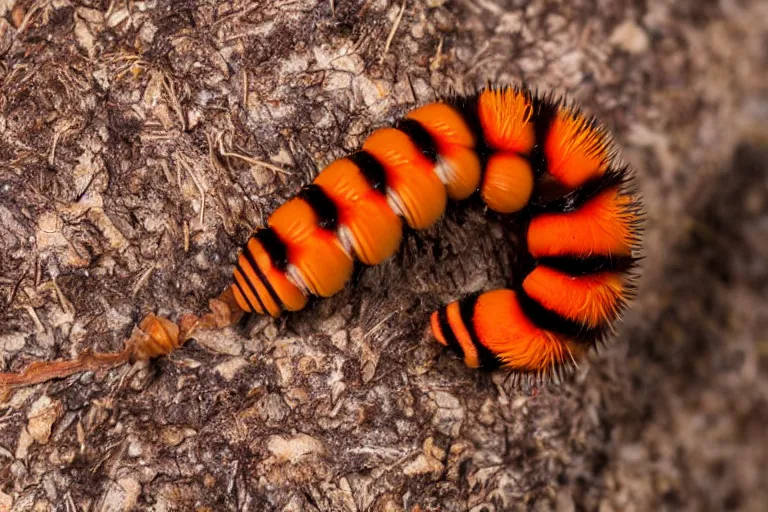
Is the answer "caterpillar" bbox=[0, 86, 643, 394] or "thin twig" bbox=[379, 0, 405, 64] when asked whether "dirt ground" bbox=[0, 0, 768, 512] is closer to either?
"thin twig" bbox=[379, 0, 405, 64]

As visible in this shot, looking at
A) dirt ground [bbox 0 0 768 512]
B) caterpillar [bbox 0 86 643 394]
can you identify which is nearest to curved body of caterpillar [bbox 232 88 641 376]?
caterpillar [bbox 0 86 643 394]

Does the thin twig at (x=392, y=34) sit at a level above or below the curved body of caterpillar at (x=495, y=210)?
above

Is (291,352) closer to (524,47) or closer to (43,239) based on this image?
(43,239)

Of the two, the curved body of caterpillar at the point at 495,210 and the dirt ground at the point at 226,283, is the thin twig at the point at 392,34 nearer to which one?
the dirt ground at the point at 226,283

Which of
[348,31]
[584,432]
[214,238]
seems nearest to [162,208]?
[214,238]

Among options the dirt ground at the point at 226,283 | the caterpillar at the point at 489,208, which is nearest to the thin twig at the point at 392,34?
the dirt ground at the point at 226,283

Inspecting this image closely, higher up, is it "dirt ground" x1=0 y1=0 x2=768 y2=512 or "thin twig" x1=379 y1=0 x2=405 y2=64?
"thin twig" x1=379 y1=0 x2=405 y2=64

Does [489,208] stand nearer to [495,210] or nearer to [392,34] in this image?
[495,210]

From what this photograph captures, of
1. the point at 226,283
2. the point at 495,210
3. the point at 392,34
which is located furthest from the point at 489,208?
the point at 226,283
